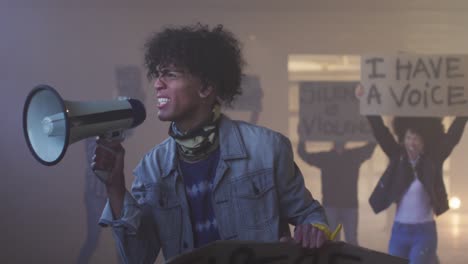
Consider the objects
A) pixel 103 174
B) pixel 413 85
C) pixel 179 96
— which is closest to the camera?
pixel 103 174

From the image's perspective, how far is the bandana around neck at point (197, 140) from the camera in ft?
6.54

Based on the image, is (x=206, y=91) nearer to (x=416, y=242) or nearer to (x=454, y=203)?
(x=416, y=242)

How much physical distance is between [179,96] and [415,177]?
2.95 m

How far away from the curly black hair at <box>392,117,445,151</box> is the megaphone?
2.88 m

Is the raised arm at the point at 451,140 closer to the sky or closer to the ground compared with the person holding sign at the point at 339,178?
closer to the sky

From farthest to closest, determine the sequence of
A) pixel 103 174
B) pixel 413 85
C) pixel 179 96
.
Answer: pixel 413 85, pixel 179 96, pixel 103 174

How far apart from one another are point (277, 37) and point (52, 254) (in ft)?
7.01

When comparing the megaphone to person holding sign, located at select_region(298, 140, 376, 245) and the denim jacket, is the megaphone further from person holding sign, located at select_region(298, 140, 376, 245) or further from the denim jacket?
person holding sign, located at select_region(298, 140, 376, 245)

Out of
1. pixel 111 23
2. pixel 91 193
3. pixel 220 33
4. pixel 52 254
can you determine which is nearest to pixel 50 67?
pixel 111 23

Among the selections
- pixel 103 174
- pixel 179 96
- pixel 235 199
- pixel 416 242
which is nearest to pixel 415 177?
pixel 416 242

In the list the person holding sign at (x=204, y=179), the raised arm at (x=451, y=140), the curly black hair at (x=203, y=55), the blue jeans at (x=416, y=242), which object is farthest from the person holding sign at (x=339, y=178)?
the person holding sign at (x=204, y=179)

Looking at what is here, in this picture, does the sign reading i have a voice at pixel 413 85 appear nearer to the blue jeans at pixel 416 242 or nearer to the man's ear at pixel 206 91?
the blue jeans at pixel 416 242

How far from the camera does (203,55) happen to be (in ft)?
6.73

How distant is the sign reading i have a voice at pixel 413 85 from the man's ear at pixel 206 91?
261 cm
